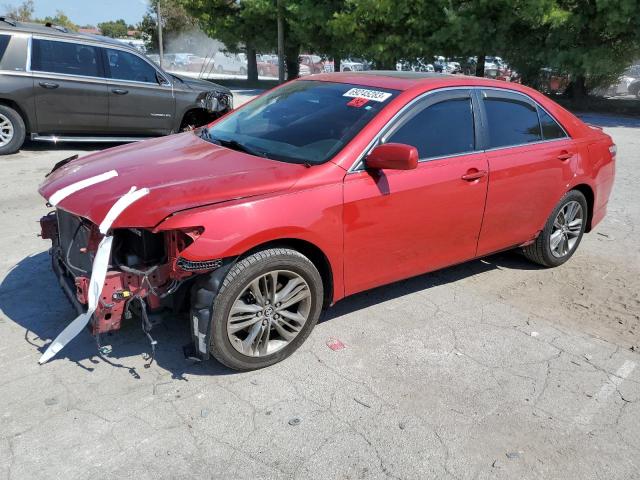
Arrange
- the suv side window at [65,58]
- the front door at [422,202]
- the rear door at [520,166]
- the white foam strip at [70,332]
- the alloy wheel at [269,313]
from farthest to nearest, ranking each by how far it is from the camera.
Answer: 1. the suv side window at [65,58]
2. the rear door at [520,166]
3. the front door at [422,202]
4. the alloy wheel at [269,313]
5. the white foam strip at [70,332]

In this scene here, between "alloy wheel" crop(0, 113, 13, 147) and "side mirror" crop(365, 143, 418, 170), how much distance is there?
7.21 meters

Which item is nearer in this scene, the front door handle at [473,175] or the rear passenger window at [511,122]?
the front door handle at [473,175]

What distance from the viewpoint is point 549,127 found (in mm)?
5012

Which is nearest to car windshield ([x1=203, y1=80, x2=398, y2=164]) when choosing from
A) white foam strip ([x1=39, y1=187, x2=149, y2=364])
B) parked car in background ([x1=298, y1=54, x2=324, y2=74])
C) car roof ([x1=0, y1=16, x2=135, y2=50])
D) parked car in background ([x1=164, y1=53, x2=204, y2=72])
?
white foam strip ([x1=39, y1=187, x2=149, y2=364])

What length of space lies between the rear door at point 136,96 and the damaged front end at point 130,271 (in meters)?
6.40

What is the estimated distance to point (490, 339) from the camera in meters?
4.09

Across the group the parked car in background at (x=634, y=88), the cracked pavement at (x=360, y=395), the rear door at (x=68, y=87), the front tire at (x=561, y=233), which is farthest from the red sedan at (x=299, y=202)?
the parked car in background at (x=634, y=88)

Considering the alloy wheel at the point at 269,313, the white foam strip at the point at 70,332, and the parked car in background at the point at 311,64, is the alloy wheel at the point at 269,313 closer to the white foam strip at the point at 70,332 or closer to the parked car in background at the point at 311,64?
the white foam strip at the point at 70,332

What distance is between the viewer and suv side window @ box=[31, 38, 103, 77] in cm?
884

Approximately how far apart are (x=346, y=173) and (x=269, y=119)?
1044mm

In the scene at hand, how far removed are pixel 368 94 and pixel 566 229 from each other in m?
2.45

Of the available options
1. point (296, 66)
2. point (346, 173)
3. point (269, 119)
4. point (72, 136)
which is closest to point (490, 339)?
point (346, 173)

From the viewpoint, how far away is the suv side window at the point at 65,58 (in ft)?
29.0

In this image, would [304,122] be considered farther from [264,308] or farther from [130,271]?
[130,271]
